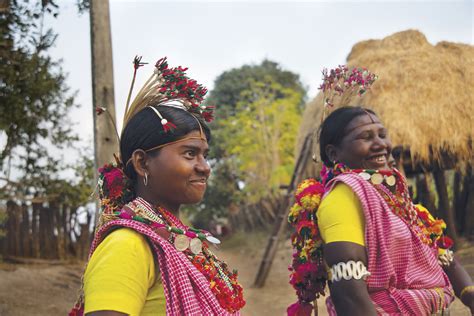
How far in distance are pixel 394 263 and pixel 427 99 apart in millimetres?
6943

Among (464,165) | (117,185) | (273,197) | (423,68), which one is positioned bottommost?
(273,197)

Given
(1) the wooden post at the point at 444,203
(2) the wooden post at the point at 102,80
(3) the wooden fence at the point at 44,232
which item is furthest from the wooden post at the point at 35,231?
(1) the wooden post at the point at 444,203

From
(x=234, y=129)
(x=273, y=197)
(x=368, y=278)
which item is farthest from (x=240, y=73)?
(x=368, y=278)

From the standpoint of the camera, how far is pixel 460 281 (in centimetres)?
257

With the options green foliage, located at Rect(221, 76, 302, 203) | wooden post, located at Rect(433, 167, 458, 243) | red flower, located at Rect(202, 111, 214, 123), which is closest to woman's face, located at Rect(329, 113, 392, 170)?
red flower, located at Rect(202, 111, 214, 123)

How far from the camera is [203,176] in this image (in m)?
1.76

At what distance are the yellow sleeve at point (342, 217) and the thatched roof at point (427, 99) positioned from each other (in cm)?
634

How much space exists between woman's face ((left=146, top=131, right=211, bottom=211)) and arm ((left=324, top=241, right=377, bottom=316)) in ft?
2.34

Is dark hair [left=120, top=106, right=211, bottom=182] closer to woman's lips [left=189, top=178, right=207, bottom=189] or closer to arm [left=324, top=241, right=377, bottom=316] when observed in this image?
woman's lips [left=189, top=178, right=207, bottom=189]

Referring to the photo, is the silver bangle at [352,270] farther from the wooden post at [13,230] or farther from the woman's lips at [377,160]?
the wooden post at [13,230]

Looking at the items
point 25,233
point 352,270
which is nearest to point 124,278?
point 352,270

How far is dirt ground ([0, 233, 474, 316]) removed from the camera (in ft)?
22.2

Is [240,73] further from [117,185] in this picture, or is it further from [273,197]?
[117,185]

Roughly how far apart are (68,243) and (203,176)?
30.0 feet
